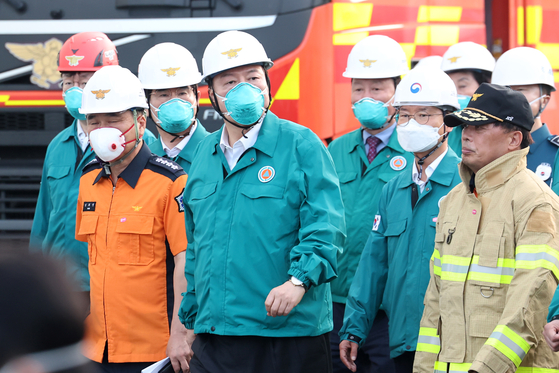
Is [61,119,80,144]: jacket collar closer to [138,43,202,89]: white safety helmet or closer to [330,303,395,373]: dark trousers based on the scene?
[138,43,202,89]: white safety helmet

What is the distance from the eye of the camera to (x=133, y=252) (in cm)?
372

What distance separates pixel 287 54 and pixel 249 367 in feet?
9.80

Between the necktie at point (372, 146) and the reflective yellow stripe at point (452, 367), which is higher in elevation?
the necktie at point (372, 146)

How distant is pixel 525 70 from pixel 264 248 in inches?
101

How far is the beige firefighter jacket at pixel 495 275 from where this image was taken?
283cm

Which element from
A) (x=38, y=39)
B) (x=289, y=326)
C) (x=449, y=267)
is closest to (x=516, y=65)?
(x=449, y=267)

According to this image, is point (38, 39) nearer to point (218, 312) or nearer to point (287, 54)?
point (287, 54)

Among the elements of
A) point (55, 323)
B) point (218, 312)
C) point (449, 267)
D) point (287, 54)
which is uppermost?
point (287, 54)

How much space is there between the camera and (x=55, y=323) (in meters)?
1.36

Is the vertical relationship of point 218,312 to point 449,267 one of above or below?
below

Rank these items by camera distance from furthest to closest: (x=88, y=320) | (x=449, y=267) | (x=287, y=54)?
(x=287, y=54), (x=449, y=267), (x=88, y=320)

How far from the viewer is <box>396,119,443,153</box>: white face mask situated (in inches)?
155

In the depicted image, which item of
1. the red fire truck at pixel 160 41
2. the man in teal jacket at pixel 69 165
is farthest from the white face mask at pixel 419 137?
the man in teal jacket at pixel 69 165

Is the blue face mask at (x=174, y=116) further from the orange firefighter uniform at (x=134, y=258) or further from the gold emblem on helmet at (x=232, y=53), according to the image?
→ the gold emblem on helmet at (x=232, y=53)
